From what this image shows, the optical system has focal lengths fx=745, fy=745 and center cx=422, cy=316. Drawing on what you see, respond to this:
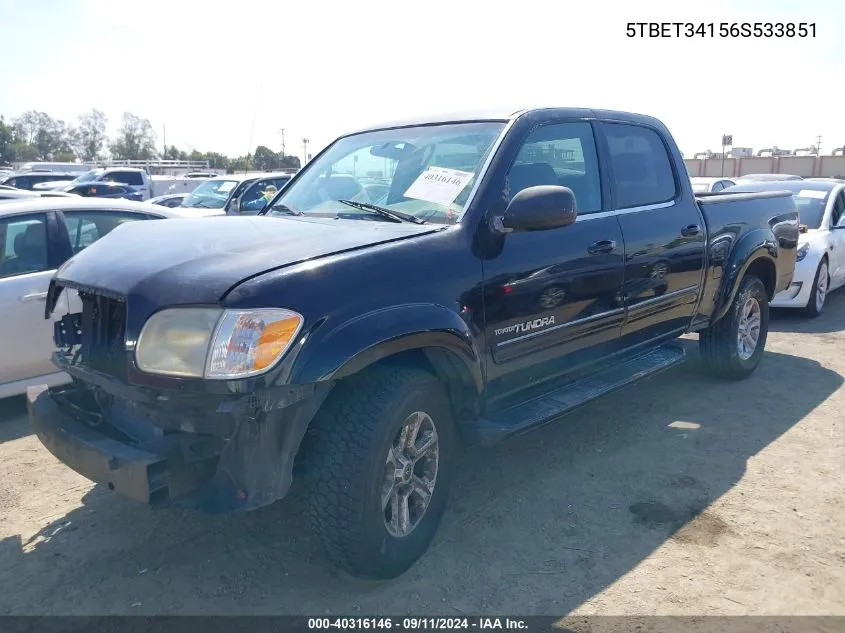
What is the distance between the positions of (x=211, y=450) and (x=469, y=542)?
4.48 feet

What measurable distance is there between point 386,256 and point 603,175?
1.86m

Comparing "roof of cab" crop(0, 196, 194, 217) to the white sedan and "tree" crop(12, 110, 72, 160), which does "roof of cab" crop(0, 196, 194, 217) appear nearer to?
the white sedan

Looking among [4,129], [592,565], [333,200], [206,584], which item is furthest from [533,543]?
[4,129]

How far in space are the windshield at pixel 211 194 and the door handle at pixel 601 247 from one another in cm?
1110

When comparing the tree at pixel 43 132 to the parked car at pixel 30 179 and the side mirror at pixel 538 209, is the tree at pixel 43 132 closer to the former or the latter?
the parked car at pixel 30 179

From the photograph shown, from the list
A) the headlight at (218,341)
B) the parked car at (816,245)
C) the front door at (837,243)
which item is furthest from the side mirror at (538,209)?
the front door at (837,243)

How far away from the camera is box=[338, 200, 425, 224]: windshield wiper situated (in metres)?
3.60

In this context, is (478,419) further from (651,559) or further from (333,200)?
(333,200)

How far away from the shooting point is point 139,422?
3033 mm

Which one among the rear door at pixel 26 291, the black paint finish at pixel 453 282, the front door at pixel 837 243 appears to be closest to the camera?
the black paint finish at pixel 453 282

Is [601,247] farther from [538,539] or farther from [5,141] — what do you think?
[5,141]

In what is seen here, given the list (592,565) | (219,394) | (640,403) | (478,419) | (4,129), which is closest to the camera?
(219,394)

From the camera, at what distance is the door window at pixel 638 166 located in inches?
178

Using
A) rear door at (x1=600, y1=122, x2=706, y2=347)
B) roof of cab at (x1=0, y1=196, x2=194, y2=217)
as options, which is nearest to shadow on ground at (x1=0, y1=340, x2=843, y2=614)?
rear door at (x1=600, y1=122, x2=706, y2=347)
